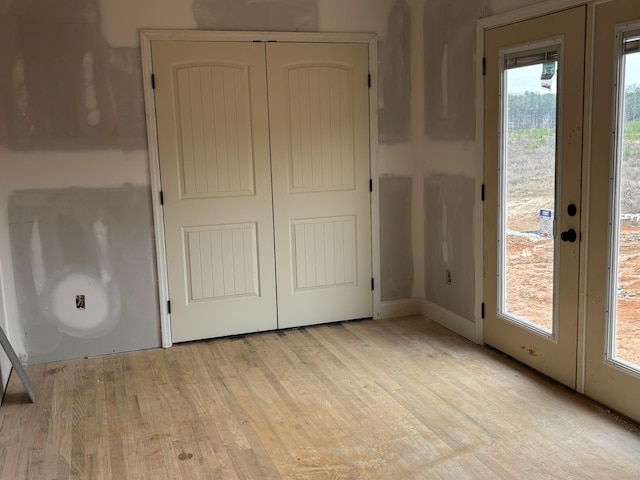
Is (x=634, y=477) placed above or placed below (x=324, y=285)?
below

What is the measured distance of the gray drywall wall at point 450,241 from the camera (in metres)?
4.44

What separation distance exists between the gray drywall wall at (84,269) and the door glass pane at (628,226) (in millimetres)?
2971

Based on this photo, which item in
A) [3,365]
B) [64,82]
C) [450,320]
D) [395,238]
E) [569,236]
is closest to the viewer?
[569,236]

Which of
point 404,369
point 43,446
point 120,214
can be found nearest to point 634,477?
point 404,369

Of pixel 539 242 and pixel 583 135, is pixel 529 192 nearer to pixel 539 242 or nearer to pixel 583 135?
pixel 539 242

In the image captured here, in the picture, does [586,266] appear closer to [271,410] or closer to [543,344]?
[543,344]

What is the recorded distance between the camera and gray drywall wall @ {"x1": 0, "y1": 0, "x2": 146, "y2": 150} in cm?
398

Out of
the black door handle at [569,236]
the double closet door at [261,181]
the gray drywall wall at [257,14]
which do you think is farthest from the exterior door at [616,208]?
the gray drywall wall at [257,14]

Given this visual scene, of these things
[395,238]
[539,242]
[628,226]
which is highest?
[628,226]

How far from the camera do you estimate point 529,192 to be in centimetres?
378

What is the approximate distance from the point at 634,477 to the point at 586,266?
111 cm

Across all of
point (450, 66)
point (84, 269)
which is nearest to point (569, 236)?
point (450, 66)

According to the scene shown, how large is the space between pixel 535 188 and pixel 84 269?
2977 millimetres

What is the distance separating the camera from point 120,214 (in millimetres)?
4332
